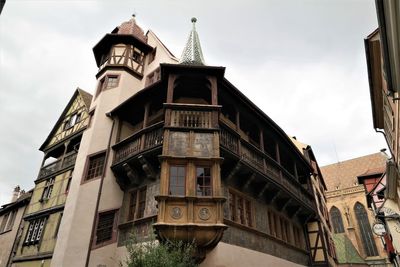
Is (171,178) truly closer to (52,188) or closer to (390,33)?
(390,33)

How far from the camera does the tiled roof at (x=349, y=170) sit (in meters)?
45.6

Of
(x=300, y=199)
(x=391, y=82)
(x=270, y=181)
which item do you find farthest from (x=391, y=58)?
(x=300, y=199)

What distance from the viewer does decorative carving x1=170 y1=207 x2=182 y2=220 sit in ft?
30.6

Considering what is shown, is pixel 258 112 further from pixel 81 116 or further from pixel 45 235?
pixel 45 235

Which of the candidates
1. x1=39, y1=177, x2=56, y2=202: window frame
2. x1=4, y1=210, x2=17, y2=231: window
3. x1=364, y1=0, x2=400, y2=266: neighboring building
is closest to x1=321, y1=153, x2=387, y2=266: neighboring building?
x1=364, y1=0, x2=400, y2=266: neighboring building

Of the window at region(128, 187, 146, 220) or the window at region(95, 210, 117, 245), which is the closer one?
the window at region(128, 187, 146, 220)

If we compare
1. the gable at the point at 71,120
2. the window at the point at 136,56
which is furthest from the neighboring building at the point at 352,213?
the gable at the point at 71,120

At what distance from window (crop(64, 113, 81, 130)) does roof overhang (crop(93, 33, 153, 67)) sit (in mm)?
4606

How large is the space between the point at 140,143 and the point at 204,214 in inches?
174

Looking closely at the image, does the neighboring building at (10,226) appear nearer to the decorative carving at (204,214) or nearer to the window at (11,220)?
the window at (11,220)

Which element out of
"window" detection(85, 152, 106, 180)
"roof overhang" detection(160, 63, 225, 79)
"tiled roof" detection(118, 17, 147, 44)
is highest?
"tiled roof" detection(118, 17, 147, 44)

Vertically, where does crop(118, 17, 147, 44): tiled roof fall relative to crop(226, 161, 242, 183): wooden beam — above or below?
above

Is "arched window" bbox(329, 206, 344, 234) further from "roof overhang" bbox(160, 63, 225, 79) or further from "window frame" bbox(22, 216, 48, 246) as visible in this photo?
"window frame" bbox(22, 216, 48, 246)

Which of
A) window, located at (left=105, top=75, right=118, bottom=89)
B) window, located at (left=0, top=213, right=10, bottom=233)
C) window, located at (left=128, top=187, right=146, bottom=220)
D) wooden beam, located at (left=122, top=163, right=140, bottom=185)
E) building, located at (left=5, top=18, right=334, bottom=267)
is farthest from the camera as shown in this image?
window, located at (left=0, top=213, right=10, bottom=233)
